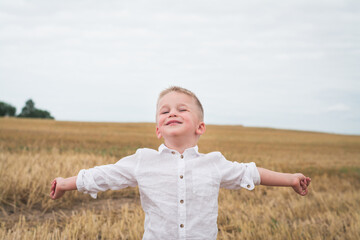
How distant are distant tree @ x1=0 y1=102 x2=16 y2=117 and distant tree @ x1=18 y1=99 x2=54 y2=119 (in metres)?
4.08

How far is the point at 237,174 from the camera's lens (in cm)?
226

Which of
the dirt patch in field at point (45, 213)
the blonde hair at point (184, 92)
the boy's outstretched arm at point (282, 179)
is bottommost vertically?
the dirt patch in field at point (45, 213)

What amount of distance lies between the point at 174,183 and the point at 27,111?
8114 centimetres

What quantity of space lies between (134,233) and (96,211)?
1264 mm

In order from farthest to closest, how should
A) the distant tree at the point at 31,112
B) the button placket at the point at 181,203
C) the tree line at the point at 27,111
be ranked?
the distant tree at the point at 31,112 < the tree line at the point at 27,111 < the button placket at the point at 181,203

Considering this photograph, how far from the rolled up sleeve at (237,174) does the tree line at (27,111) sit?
7466cm

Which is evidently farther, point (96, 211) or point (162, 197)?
point (96, 211)

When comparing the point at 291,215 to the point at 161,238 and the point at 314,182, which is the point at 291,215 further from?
the point at 314,182

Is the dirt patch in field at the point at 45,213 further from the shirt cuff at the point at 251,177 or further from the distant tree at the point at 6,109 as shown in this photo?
the distant tree at the point at 6,109

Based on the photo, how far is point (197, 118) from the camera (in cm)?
228

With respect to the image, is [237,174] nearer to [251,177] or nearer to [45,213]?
[251,177]

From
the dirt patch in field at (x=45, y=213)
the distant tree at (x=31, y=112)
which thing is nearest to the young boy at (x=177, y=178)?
the dirt patch in field at (x=45, y=213)

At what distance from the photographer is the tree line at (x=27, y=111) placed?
69.8 m

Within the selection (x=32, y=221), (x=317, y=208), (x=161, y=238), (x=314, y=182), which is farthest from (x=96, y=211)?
(x=314, y=182)
